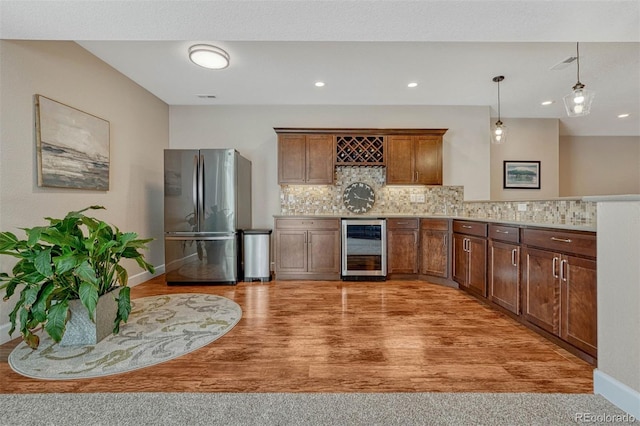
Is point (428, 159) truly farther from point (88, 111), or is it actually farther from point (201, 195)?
point (88, 111)

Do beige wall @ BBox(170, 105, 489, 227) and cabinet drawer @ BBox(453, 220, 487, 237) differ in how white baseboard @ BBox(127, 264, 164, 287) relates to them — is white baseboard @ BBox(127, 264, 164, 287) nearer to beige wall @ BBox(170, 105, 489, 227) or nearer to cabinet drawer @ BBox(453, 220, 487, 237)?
beige wall @ BBox(170, 105, 489, 227)

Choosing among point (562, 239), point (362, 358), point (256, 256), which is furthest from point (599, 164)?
point (256, 256)

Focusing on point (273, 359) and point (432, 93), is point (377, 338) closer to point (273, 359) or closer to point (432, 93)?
point (273, 359)

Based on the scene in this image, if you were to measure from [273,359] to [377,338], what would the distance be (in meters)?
0.84

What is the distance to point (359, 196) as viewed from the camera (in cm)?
445

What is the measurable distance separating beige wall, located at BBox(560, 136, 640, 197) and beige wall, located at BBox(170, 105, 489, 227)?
2.94m

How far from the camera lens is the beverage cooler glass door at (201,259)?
3.59 metres

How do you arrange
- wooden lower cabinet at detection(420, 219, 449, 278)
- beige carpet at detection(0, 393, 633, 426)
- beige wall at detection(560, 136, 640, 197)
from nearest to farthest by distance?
beige carpet at detection(0, 393, 633, 426), wooden lower cabinet at detection(420, 219, 449, 278), beige wall at detection(560, 136, 640, 197)

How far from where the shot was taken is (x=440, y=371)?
171 cm

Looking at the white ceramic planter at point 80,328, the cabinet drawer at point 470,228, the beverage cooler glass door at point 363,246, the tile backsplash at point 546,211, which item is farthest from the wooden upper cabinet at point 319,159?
the white ceramic planter at point 80,328

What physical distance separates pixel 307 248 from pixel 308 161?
1340mm

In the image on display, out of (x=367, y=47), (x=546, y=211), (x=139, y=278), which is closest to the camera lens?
(x=546, y=211)

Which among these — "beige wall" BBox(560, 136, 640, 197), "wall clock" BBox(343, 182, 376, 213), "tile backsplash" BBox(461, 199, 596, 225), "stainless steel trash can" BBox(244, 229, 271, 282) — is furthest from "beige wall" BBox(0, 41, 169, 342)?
"beige wall" BBox(560, 136, 640, 197)

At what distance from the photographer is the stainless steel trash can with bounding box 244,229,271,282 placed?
3838mm
